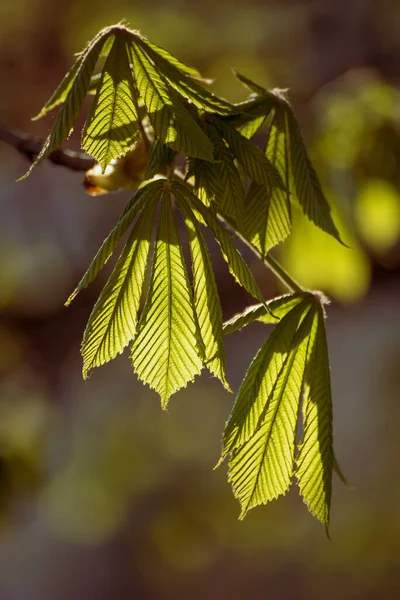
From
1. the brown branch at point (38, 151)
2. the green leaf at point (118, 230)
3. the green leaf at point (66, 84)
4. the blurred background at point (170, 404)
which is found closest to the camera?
the green leaf at point (118, 230)

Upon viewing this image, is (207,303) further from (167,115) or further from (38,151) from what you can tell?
(38,151)

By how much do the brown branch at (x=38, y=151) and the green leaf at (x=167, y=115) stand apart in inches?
8.9

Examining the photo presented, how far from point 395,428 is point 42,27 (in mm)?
2681

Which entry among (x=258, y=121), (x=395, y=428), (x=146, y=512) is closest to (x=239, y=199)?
(x=258, y=121)

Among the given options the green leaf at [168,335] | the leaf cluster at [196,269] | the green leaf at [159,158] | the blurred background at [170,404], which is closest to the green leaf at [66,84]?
the leaf cluster at [196,269]

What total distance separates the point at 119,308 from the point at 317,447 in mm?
239

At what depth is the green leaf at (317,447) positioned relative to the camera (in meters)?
0.62

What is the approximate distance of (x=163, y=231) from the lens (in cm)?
60

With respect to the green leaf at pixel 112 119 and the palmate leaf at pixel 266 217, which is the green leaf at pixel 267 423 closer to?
the palmate leaf at pixel 266 217

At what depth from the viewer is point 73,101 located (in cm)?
58

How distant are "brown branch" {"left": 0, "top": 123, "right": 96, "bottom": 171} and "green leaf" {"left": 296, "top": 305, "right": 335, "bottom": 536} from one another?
1.28 feet

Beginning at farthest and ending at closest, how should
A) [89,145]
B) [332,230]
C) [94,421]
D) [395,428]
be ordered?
[395,428] < [94,421] < [332,230] < [89,145]

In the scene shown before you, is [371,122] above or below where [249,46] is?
below

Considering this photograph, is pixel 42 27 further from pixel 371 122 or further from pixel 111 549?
pixel 111 549
